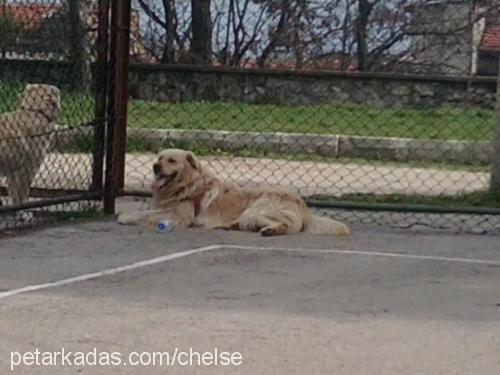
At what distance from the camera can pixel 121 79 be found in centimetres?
912

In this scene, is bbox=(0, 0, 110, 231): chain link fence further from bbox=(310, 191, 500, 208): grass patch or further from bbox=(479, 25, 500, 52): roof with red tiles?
bbox=(479, 25, 500, 52): roof with red tiles

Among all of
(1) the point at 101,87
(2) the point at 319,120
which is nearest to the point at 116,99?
(1) the point at 101,87

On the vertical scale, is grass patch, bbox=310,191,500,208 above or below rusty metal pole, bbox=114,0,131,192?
below

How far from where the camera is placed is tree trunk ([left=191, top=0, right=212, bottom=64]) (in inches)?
550

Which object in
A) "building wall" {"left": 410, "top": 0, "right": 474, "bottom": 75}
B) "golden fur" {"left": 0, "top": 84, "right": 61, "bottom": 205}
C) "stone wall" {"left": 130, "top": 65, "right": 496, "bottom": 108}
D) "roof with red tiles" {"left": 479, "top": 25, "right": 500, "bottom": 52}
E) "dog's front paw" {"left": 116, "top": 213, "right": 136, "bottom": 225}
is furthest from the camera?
"roof with red tiles" {"left": 479, "top": 25, "right": 500, "bottom": 52}

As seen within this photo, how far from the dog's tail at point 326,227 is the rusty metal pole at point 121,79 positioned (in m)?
1.57

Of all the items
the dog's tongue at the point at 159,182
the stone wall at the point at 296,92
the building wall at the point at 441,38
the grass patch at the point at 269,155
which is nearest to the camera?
the dog's tongue at the point at 159,182

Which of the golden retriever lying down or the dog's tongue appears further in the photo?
the dog's tongue

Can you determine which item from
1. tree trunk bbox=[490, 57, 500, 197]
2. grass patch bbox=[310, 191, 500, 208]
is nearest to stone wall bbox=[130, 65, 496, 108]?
grass patch bbox=[310, 191, 500, 208]

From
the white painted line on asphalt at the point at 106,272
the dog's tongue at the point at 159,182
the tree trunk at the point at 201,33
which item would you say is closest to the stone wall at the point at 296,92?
the tree trunk at the point at 201,33

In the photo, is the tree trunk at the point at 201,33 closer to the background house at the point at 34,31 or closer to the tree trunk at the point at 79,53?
the background house at the point at 34,31

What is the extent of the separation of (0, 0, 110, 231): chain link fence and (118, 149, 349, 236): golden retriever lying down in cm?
62

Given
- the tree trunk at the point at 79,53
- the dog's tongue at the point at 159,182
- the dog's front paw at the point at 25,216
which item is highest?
the tree trunk at the point at 79,53

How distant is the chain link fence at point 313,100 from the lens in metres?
13.4
